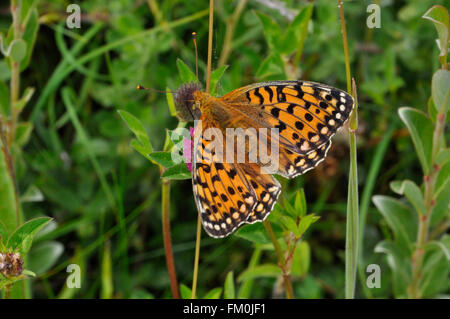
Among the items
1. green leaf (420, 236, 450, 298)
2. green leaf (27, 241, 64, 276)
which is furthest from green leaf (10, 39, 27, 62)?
green leaf (420, 236, 450, 298)

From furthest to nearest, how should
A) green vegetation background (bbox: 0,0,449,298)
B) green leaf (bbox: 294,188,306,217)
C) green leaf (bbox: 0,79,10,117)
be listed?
green vegetation background (bbox: 0,0,449,298), green leaf (bbox: 0,79,10,117), green leaf (bbox: 294,188,306,217)

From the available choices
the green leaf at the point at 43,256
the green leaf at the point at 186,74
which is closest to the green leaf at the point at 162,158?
the green leaf at the point at 186,74

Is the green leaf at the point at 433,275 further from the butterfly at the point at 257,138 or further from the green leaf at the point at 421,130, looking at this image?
the butterfly at the point at 257,138

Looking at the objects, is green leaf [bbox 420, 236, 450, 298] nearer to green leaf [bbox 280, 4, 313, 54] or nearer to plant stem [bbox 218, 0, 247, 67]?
green leaf [bbox 280, 4, 313, 54]

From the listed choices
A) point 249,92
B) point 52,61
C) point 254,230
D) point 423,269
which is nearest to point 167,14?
point 52,61
